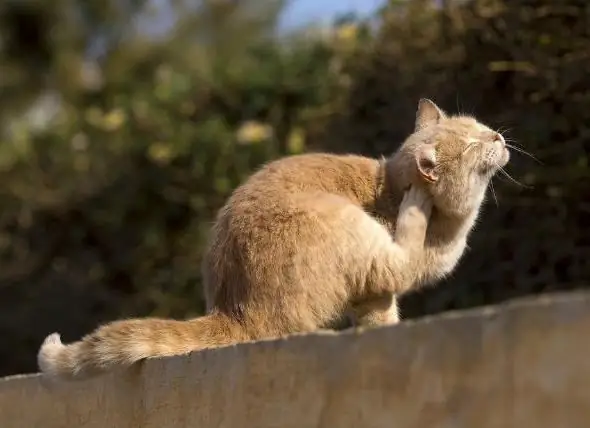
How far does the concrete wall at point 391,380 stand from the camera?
2.25m

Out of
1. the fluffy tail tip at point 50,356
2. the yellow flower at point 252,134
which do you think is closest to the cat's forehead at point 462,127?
the fluffy tail tip at point 50,356

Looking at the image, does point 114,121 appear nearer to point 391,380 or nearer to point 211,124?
point 211,124

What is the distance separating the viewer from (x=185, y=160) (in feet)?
26.8

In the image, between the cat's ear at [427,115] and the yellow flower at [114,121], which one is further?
the yellow flower at [114,121]


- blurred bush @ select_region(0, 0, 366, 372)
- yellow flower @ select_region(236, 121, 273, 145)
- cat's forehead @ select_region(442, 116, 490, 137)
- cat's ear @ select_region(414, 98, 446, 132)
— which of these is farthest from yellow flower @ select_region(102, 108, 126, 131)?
cat's forehead @ select_region(442, 116, 490, 137)

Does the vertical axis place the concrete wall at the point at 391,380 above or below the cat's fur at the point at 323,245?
below

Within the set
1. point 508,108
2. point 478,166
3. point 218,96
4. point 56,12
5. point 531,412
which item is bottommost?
point 531,412

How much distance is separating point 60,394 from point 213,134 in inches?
173

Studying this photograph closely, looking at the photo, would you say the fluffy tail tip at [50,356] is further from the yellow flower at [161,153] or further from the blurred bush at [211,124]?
the yellow flower at [161,153]

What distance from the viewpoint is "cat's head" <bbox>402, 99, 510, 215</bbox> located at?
4.11 meters

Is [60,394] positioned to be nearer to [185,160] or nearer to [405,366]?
[405,366]

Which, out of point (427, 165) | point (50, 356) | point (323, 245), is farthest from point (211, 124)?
point (50, 356)

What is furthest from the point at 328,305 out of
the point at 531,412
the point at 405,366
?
the point at 531,412

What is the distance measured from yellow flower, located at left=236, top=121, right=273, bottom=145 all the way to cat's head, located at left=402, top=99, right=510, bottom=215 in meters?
3.66
